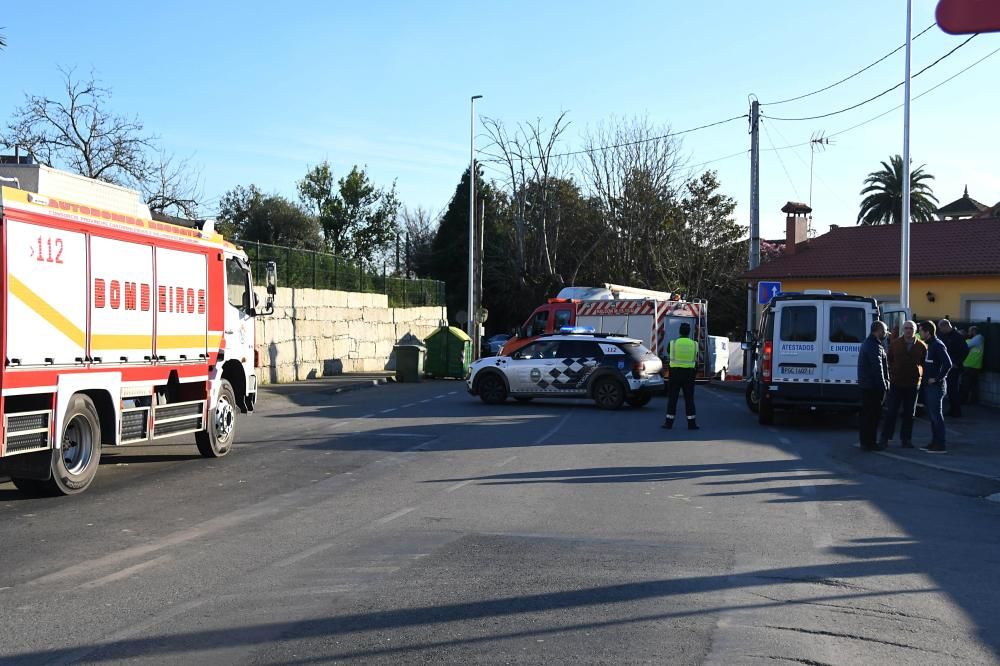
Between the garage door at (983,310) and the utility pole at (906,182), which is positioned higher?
the utility pole at (906,182)

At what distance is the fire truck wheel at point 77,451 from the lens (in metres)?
10.5

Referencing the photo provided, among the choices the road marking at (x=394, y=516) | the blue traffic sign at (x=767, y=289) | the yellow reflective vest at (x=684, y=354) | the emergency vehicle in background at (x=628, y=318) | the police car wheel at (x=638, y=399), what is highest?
the blue traffic sign at (x=767, y=289)

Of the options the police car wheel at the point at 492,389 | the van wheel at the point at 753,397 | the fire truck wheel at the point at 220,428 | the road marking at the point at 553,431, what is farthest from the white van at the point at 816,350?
the fire truck wheel at the point at 220,428

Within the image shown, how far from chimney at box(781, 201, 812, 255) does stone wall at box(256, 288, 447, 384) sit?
1559 cm

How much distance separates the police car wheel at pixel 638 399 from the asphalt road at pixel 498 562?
7659mm

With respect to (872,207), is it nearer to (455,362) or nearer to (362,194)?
(362,194)

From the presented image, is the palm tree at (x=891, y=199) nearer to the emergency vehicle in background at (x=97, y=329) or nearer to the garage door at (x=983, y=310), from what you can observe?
the garage door at (x=983, y=310)

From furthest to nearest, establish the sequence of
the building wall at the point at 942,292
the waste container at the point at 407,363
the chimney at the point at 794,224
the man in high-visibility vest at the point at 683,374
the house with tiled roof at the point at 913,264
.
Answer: the chimney at the point at 794,224, the house with tiled roof at the point at 913,264, the building wall at the point at 942,292, the waste container at the point at 407,363, the man in high-visibility vest at the point at 683,374

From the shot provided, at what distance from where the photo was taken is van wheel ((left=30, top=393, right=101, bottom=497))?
1056 centimetres

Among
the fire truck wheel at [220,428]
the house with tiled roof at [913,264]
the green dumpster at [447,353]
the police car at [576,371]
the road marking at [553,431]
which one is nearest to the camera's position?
the fire truck wheel at [220,428]

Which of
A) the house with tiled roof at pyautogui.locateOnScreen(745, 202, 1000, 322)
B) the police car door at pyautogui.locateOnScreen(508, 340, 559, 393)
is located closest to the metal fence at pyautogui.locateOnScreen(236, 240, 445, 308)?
the police car door at pyautogui.locateOnScreen(508, 340, 559, 393)

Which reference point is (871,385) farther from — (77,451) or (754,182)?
(754,182)

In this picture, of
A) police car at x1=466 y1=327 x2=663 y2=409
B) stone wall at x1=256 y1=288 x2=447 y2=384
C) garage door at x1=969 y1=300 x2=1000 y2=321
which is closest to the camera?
police car at x1=466 y1=327 x2=663 y2=409

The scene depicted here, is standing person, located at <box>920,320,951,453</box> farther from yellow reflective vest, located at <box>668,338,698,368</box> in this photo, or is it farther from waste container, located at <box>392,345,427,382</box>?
waste container, located at <box>392,345,427,382</box>
